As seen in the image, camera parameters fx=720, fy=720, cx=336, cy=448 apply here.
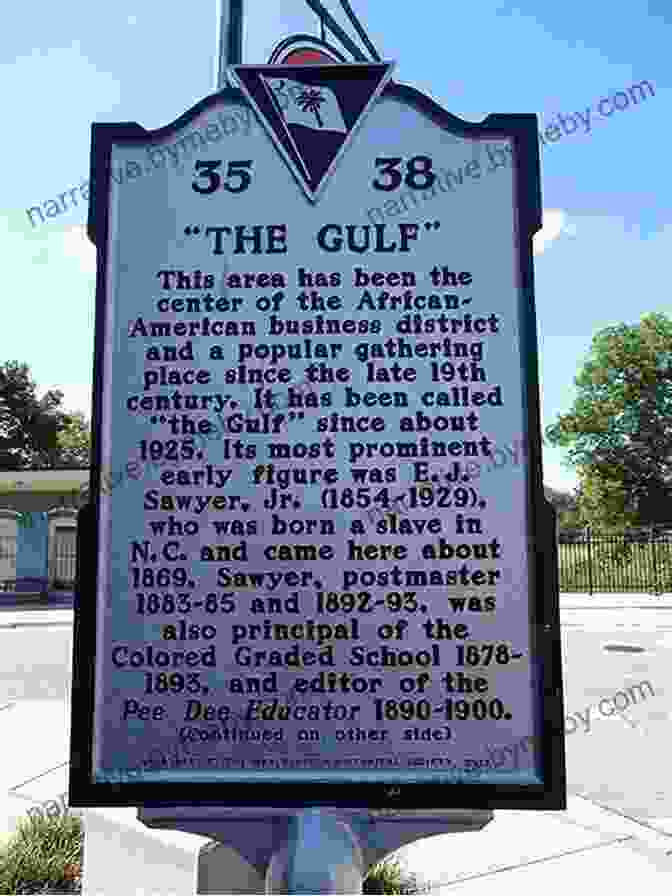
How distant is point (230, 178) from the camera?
286 centimetres

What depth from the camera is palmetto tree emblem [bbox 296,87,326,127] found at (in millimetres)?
2848

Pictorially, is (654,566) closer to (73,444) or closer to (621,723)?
(621,723)

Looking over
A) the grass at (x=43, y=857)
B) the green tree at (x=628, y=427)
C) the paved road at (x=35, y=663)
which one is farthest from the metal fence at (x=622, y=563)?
the grass at (x=43, y=857)

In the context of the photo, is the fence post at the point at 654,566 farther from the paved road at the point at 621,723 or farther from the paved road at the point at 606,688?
the paved road at the point at 621,723

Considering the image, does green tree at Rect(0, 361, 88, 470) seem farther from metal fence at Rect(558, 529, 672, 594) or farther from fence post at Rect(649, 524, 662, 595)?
fence post at Rect(649, 524, 662, 595)

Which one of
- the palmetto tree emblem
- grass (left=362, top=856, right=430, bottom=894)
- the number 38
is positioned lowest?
grass (left=362, top=856, right=430, bottom=894)

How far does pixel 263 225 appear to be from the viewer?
2.83m

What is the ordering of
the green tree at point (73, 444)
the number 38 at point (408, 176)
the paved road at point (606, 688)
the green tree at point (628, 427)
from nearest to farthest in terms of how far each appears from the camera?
the number 38 at point (408, 176) → the paved road at point (606, 688) → the green tree at point (628, 427) → the green tree at point (73, 444)

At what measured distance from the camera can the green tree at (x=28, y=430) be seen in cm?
4062

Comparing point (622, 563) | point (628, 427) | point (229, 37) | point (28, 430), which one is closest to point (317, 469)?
point (229, 37)

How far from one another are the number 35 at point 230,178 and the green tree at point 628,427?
22.3 meters

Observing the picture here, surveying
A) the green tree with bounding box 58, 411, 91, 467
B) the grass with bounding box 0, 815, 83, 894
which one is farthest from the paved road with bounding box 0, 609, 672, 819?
the green tree with bounding box 58, 411, 91, 467

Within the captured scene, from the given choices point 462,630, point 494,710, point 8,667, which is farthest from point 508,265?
point 8,667

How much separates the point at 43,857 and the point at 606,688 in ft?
24.4
